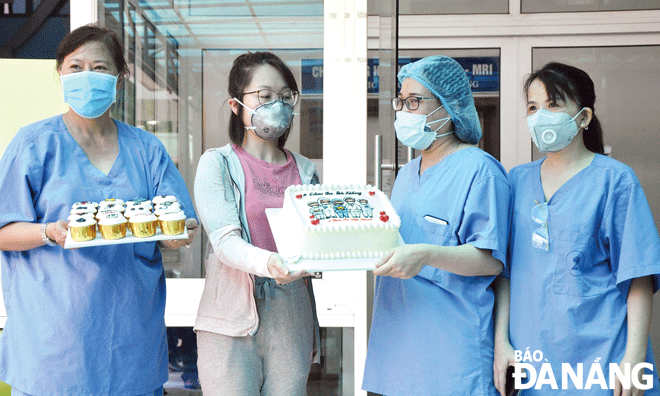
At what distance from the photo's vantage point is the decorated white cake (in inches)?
61.8

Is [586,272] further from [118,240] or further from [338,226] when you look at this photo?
[118,240]

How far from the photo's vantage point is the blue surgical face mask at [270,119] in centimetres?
182

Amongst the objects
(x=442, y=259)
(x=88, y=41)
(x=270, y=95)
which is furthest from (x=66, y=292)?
(x=442, y=259)

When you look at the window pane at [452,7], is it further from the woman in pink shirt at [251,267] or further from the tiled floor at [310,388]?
the tiled floor at [310,388]

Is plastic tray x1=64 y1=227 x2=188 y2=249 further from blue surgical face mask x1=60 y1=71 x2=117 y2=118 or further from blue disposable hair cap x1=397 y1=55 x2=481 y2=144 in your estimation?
blue disposable hair cap x1=397 y1=55 x2=481 y2=144

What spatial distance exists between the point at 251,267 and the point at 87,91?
695mm

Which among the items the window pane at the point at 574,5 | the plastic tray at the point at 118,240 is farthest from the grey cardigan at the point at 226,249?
the window pane at the point at 574,5

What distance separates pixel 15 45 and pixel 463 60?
2.71 meters

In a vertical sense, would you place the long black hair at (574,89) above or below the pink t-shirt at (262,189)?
above

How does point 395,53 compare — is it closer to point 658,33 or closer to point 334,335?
point 334,335

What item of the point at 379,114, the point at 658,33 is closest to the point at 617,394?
the point at 379,114

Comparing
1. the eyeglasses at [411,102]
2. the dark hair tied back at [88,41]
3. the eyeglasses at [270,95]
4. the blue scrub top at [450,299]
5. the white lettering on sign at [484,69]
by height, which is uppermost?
the white lettering on sign at [484,69]

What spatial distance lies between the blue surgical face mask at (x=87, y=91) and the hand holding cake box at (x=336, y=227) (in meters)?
0.61

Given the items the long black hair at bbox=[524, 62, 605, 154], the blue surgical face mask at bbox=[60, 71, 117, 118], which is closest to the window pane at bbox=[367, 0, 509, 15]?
the long black hair at bbox=[524, 62, 605, 154]
